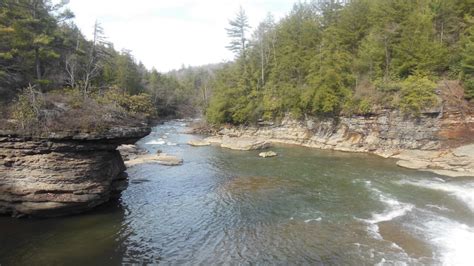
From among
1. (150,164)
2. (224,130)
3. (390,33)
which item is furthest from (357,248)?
(224,130)

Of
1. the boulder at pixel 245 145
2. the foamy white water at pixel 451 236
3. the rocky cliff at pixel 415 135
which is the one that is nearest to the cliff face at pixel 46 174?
the foamy white water at pixel 451 236

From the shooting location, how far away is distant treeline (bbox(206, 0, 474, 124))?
136ft

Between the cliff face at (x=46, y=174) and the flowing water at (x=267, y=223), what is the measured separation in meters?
1.04

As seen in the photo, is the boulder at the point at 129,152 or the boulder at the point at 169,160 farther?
the boulder at the point at 129,152

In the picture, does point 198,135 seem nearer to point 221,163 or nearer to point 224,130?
point 224,130

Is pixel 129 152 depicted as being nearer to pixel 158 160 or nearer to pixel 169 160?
pixel 158 160

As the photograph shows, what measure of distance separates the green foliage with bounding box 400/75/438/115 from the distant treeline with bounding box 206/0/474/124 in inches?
4.2

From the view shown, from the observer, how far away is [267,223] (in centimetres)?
2025

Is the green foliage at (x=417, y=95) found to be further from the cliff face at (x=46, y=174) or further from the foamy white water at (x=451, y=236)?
the cliff face at (x=46, y=174)

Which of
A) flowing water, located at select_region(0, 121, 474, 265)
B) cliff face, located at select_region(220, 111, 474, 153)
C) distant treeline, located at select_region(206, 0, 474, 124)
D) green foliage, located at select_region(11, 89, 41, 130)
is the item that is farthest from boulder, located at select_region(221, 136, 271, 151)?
green foliage, located at select_region(11, 89, 41, 130)

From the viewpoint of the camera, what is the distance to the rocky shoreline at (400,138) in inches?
1348

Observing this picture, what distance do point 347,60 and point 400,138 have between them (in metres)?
15.4

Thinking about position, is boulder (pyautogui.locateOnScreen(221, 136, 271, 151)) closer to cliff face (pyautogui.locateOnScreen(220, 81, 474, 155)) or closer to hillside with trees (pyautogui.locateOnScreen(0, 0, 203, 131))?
cliff face (pyautogui.locateOnScreen(220, 81, 474, 155))

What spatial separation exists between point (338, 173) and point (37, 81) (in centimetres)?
2746
